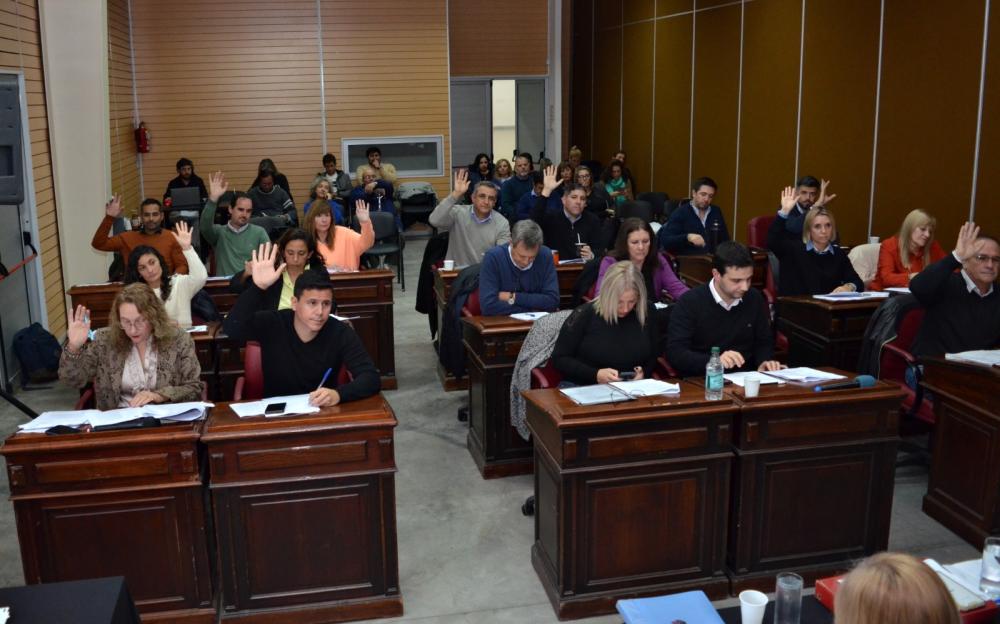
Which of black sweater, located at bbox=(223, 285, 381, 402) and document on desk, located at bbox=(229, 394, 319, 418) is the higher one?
black sweater, located at bbox=(223, 285, 381, 402)

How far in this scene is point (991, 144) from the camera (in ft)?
24.0

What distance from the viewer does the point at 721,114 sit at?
459 inches

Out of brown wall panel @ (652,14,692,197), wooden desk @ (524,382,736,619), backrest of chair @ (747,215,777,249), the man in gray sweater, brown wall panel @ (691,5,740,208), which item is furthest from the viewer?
brown wall panel @ (652,14,692,197)

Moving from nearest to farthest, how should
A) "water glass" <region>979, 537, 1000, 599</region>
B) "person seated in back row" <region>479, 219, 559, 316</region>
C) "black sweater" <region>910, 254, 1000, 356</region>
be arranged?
"water glass" <region>979, 537, 1000, 599</region>, "black sweater" <region>910, 254, 1000, 356</region>, "person seated in back row" <region>479, 219, 559, 316</region>

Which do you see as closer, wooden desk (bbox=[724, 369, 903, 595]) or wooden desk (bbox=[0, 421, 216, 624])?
wooden desk (bbox=[0, 421, 216, 624])

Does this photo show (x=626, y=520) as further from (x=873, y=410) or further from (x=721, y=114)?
(x=721, y=114)

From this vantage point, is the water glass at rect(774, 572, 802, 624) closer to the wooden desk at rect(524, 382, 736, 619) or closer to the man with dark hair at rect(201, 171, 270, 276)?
the wooden desk at rect(524, 382, 736, 619)

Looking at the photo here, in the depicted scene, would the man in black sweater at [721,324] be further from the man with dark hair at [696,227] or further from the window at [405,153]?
the window at [405,153]

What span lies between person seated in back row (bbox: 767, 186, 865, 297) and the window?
8648 millimetres

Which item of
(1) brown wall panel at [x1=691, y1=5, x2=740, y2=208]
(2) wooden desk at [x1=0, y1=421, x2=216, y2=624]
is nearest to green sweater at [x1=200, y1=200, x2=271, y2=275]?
(2) wooden desk at [x1=0, y1=421, x2=216, y2=624]

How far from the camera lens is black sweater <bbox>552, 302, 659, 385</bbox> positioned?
15.8 feet

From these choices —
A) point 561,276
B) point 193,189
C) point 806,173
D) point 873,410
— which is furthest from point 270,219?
point 873,410

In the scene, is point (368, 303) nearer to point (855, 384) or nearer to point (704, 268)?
point (704, 268)

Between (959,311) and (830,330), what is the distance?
39.5 inches
